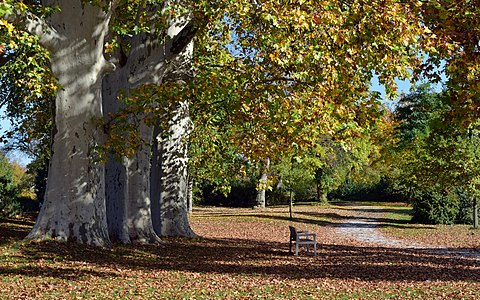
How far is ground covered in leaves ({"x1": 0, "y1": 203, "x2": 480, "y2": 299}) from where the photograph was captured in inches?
378

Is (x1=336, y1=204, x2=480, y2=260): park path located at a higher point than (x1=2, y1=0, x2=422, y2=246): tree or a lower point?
lower

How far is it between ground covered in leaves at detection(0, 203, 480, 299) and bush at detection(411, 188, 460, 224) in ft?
49.8

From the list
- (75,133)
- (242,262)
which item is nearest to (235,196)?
(242,262)

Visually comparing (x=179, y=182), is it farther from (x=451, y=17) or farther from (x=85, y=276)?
(x=451, y=17)

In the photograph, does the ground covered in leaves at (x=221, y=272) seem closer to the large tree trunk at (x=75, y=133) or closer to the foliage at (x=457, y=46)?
the large tree trunk at (x=75, y=133)

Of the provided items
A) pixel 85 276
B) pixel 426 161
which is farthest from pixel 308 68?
pixel 426 161

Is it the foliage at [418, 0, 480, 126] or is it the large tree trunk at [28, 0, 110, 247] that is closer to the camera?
the foliage at [418, 0, 480, 126]

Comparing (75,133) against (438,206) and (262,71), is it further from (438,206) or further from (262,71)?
(438,206)

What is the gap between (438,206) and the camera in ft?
109

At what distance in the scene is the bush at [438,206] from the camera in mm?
32938

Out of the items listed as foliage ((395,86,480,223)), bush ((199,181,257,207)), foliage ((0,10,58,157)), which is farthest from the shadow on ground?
bush ((199,181,257,207))

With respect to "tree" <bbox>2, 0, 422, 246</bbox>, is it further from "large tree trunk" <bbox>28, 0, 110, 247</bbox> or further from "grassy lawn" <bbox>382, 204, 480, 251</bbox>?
"grassy lawn" <bbox>382, 204, 480, 251</bbox>

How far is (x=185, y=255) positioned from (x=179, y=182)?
158 inches

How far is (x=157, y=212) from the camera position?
59.2ft
